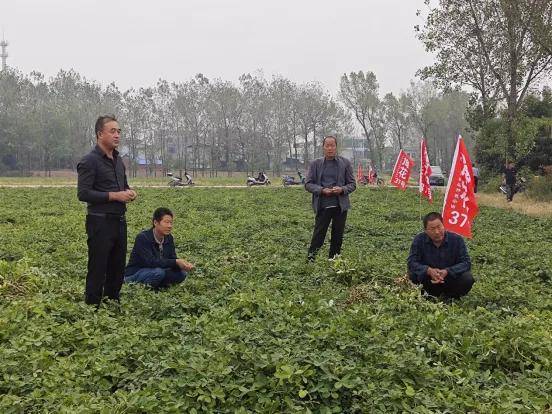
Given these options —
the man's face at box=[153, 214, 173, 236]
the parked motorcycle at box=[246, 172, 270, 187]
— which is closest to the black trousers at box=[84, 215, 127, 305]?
the man's face at box=[153, 214, 173, 236]

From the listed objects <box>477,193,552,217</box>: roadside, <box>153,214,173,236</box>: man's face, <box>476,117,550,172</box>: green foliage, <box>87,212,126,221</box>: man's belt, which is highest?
<box>476,117,550,172</box>: green foliage

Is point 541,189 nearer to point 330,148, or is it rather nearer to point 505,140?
point 505,140

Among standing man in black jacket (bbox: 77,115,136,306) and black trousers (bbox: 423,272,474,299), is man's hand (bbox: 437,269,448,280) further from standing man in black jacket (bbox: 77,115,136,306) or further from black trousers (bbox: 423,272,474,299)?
standing man in black jacket (bbox: 77,115,136,306)

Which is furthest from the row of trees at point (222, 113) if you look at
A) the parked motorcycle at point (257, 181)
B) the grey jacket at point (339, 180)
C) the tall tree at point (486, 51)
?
the grey jacket at point (339, 180)

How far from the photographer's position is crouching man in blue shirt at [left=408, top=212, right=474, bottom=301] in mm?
5609

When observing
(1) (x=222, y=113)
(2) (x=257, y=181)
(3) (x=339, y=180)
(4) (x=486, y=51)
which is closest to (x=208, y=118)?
(1) (x=222, y=113)

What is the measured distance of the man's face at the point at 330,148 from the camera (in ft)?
23.4

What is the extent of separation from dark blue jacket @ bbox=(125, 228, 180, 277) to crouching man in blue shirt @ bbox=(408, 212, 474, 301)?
2.47 m

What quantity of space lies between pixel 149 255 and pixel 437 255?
292 centimetres

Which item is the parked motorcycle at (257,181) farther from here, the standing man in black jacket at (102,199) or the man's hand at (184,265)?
the standing man in black jacket at (102,199)

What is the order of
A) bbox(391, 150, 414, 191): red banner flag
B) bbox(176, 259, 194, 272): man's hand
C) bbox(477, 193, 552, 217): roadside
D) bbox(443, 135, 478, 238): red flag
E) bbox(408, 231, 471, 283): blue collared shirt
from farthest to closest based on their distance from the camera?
bbox(391, 150, 414, 191): red banner flag
bbox(477, 193, 552, 217): roadside
bbox(443, 135, 478, 238): red flag
bbox(176, 259, 194, 272): man's hand
bbox(408, 231, 471, 283): blue collared shirt

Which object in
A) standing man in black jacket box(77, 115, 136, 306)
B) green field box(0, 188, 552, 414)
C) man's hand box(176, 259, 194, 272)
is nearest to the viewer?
green field box(0, 188, 552, 414)

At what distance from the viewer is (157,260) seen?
19.4 feet

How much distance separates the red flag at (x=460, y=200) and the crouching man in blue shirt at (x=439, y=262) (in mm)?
1089
